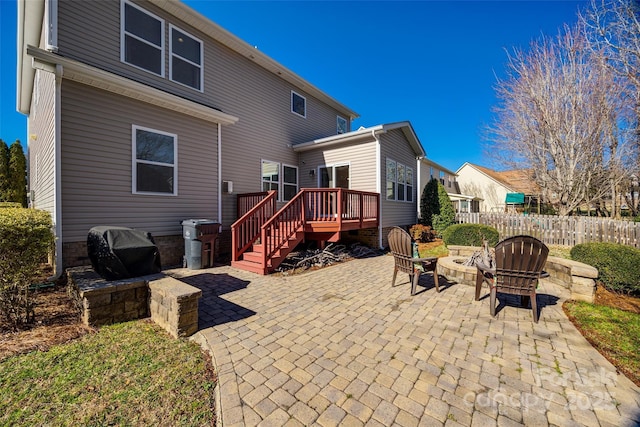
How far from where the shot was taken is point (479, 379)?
2.44m

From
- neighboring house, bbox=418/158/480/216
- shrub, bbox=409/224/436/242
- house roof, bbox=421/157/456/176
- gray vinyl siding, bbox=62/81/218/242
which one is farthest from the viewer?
neighboring house, bbox=418/158/480/216

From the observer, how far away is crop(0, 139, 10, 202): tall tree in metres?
14.0

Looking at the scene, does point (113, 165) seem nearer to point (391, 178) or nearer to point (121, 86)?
point (121, 86)

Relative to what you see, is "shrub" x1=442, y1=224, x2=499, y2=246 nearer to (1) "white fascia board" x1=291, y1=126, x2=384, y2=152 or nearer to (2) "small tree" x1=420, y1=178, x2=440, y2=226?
(2) "small tree" x1=420, y1=178, x2=440, y2=226

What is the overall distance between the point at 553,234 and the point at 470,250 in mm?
5527

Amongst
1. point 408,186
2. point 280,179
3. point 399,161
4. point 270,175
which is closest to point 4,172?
point 270,175

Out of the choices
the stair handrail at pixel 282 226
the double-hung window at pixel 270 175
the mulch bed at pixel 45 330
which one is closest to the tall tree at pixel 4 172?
the double-hung window at pixel 270 175

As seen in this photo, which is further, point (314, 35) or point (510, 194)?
point (510, 194)

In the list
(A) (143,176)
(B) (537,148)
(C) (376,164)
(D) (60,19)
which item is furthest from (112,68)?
(B) (537,148)

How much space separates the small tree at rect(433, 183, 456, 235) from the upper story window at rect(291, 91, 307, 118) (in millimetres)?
7552

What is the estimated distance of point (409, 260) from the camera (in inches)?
193

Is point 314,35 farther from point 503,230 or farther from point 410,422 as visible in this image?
point 410,422

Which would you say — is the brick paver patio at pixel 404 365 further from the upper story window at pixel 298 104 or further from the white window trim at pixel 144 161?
the upper story window at pixel 298 104

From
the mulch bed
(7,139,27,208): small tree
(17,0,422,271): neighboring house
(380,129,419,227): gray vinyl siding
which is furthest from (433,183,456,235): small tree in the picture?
(7,139,27,208): small tree
